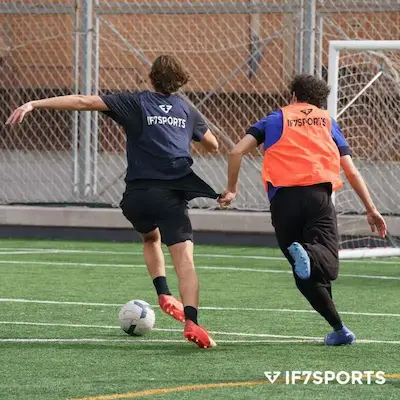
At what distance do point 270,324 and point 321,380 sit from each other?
2348mm

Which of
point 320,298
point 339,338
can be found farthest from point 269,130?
point 339,338

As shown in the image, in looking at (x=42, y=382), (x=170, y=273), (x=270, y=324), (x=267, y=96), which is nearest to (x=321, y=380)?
(x=42, y=382)

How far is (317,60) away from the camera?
15.6 m

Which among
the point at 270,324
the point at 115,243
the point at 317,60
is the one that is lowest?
the point at 115,243

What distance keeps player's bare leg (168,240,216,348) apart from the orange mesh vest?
2.25 ft

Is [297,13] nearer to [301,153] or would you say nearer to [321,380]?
[301,153]

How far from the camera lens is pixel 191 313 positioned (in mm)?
7754

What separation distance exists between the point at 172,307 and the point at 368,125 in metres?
7.41

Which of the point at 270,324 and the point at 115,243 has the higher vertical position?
the point at 270,324

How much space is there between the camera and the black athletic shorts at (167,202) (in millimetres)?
8055

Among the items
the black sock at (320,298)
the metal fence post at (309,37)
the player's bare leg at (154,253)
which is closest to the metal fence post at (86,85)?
the metal fence post at (309,37)

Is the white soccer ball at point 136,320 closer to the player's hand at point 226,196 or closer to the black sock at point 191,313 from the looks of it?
the black sock at point 191,313

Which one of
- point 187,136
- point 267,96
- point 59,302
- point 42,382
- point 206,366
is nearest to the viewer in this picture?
point 42,382

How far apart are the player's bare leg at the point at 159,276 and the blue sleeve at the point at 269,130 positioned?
106 cm
